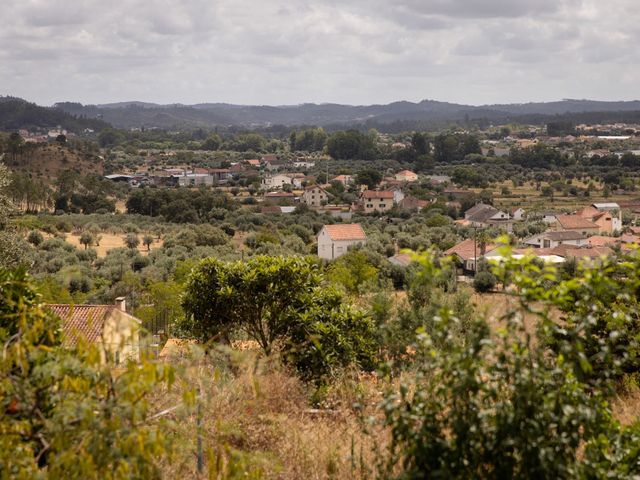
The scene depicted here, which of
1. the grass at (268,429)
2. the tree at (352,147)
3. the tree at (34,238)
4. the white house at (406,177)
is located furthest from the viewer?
the tree at (352,147)

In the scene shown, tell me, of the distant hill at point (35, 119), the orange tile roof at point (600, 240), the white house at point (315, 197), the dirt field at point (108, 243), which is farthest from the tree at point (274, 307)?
the distant hill at point (35, 119)

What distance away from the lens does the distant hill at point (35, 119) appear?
613ft

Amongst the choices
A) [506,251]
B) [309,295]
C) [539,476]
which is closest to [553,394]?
[539,476]

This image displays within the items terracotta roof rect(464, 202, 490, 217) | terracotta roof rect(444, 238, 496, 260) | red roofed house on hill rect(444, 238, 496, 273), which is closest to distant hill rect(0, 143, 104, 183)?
terracotta roof rect(464, 202, 490, 217)

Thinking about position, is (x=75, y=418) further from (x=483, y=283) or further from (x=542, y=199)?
(x=542, y=199)

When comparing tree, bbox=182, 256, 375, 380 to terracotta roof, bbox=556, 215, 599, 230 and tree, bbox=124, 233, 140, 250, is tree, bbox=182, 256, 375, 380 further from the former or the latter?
terracotta roof, bbox=556, 215, 599, 230

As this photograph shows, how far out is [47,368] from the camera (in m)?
3.07

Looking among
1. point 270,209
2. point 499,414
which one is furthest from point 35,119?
point 499,414

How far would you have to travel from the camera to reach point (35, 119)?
189875 millimetres

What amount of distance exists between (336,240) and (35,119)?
171434 millimetres

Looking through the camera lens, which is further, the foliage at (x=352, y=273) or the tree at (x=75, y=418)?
the foliage at (x=352, y=273)

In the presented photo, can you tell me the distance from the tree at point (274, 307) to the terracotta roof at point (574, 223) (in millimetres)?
36435

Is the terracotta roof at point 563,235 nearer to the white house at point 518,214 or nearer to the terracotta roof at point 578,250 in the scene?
the terracotta roof at point 578,250

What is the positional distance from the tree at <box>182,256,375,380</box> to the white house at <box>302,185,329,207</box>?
5749cm
